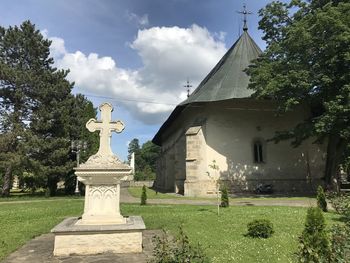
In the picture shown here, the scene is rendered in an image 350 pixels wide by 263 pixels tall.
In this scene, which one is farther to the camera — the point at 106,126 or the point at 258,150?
the point at 258,150

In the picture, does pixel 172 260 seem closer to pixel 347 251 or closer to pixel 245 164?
pixel 347 251

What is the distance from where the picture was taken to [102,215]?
7.82 meters

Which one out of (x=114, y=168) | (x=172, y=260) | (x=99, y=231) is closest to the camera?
(x=172, y=260)

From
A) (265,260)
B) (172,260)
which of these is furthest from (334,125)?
(172,260)

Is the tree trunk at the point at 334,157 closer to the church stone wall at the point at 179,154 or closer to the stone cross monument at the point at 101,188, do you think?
the church stone wall at the point at 179,154

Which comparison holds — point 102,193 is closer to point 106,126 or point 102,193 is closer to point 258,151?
point 106,126

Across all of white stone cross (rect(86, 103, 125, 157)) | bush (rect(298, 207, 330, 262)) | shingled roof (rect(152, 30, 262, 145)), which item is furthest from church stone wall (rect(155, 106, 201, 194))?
bush (rect(298, 207, 330, 262))

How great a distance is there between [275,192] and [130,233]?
64.7 ft

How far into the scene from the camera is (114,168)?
7.81 metres

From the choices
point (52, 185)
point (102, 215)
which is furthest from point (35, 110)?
point (102, 215)

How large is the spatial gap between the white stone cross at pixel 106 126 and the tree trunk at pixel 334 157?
1747 centimetres

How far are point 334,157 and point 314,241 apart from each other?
1885 centimetres

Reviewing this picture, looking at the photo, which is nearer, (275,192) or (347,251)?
(347,251)

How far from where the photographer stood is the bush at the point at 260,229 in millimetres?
8336
